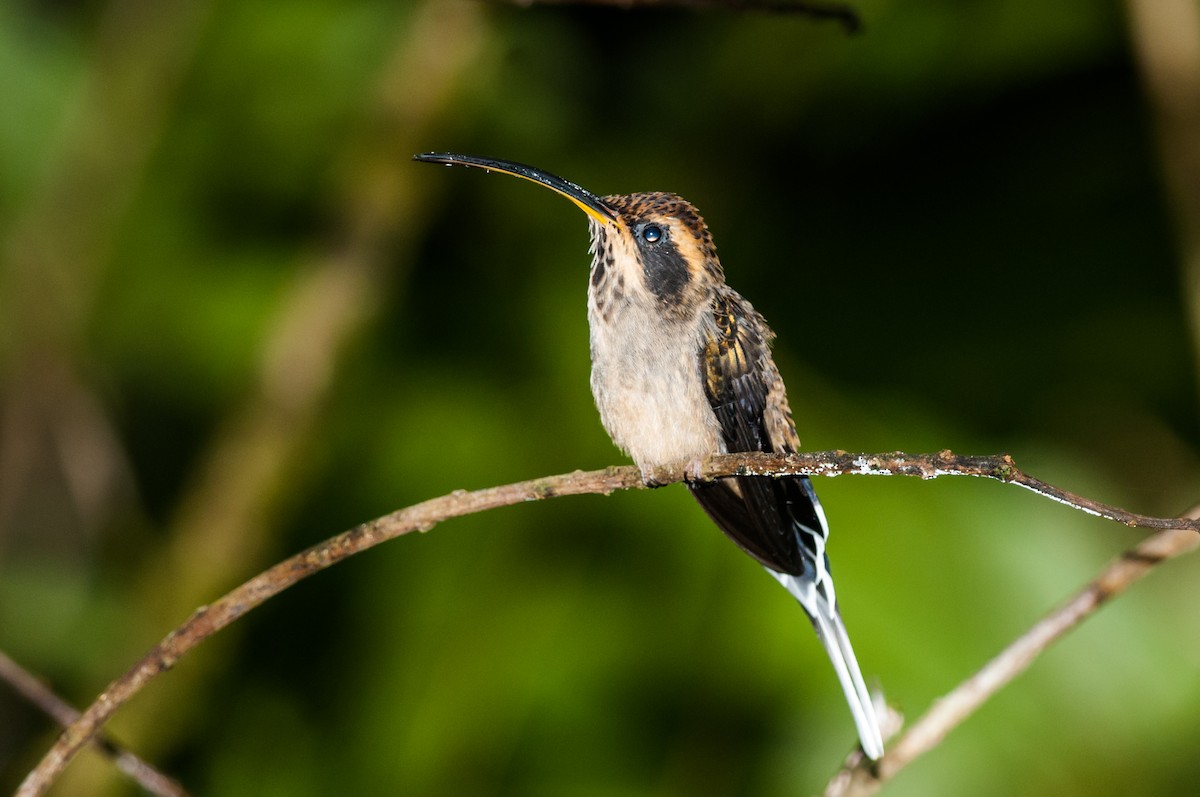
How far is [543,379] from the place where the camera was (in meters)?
3.27

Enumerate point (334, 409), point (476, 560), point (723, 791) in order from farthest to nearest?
point (334, 409) → point (476, 560) → point (723, 791)

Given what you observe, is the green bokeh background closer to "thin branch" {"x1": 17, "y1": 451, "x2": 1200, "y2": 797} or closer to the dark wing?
the dark wing

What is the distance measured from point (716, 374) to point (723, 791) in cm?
128

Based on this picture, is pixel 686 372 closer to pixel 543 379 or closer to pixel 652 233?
pixel 652 233

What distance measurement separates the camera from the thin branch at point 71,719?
1.39 m

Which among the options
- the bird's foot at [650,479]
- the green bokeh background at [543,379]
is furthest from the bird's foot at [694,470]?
the green bokeh background at [543,379]

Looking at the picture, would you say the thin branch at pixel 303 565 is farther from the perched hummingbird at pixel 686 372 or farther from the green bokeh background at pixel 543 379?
the green bokeh background at pixel 543 379

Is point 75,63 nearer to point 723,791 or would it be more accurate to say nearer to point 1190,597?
point 723,791

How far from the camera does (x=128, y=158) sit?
148 inches

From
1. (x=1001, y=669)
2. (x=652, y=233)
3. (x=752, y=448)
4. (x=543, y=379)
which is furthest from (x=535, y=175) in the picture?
(x=543, y=379)

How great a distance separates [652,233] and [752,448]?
0.37 metres

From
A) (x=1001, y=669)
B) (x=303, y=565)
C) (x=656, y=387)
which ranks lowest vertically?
→ (x=1001, y=669)

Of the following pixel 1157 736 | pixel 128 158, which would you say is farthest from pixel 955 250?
pixel 128 158

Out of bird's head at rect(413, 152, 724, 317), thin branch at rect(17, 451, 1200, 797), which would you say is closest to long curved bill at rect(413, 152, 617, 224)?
bird's head at rect(413, 152, 724, 317)
